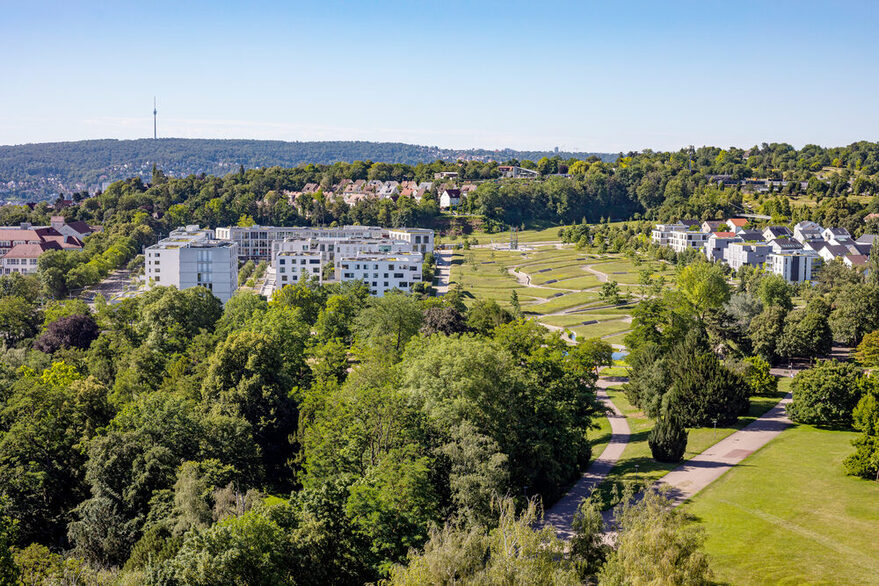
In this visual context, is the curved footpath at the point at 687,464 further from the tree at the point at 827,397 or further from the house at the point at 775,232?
the house at the point at 775,232

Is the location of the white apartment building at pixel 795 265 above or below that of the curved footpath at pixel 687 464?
above

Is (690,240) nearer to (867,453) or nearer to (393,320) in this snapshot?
(393,320)

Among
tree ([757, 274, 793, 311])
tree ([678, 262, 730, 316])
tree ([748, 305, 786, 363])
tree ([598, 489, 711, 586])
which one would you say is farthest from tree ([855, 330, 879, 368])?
tree ([598, 489, 711, 586])

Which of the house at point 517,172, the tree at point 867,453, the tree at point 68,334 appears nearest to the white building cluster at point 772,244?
the tree at point 867,453

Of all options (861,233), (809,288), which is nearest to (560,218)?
(861,233)

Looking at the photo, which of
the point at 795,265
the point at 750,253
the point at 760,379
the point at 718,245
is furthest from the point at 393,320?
the point at 718,245

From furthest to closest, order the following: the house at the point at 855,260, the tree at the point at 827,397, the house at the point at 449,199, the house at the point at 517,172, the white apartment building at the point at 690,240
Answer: the house at the point at 517,172
the house at the point at 449,199
the white apartment building at the point at 690,240
the house at the point at 855,260
the tree at the point at 827,397
